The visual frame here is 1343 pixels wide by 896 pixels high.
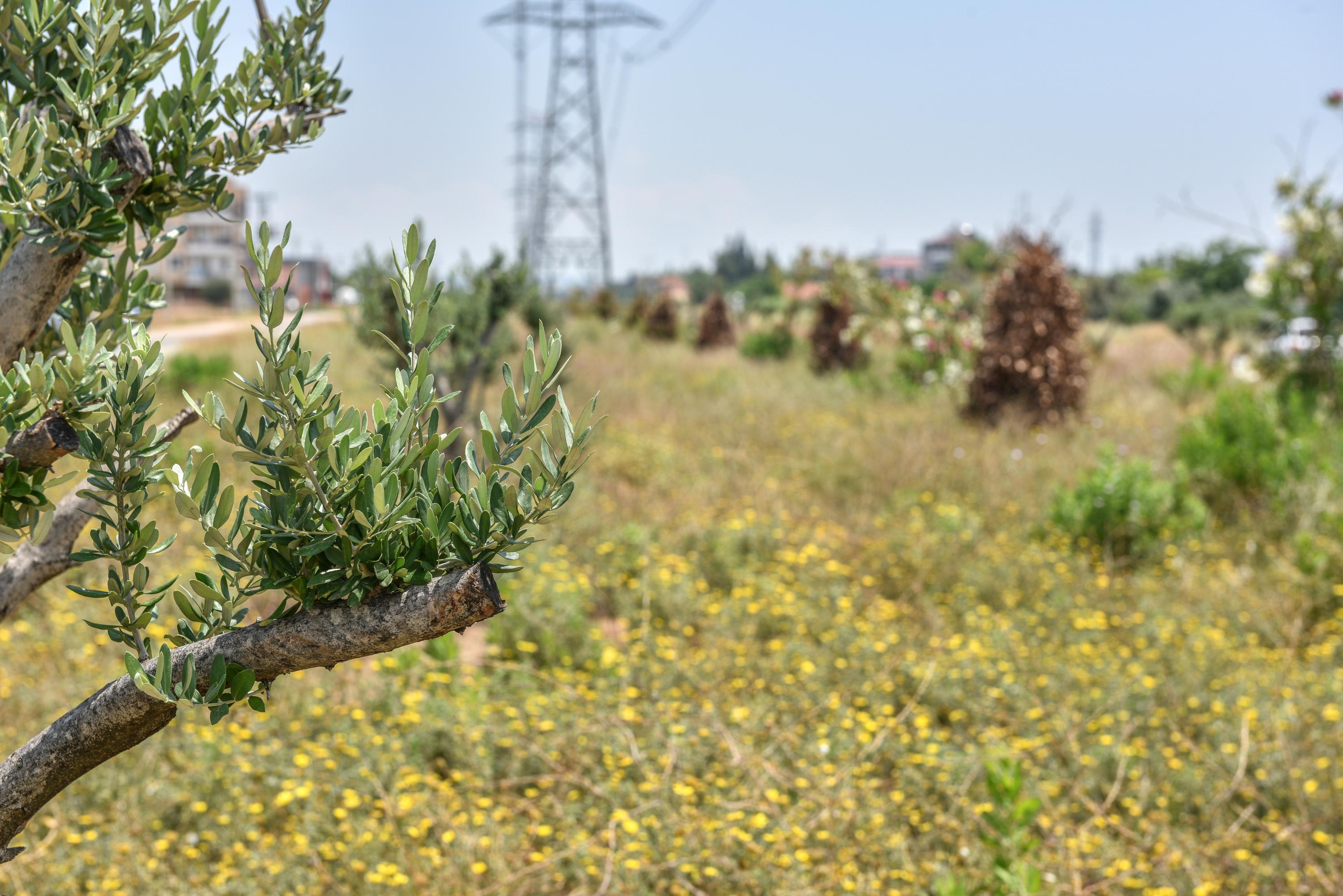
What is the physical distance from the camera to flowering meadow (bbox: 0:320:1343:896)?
2.73 metres

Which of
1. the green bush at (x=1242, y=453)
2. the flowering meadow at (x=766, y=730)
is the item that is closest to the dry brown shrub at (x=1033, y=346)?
the green bush at (x=1242, y=453)

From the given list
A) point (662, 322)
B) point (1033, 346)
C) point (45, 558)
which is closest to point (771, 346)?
point (662, 322)

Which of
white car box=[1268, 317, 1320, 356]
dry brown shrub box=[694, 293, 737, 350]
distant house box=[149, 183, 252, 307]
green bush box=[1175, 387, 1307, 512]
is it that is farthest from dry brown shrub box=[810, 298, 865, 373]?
distant house box=[149, 183, 252, 307]

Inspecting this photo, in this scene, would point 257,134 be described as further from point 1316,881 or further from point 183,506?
point 1316,881

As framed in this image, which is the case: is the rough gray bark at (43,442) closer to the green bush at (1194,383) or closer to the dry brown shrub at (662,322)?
the green bush at (1194,383)

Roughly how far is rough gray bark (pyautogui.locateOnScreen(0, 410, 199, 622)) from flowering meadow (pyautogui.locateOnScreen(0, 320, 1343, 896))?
1302 millimetres

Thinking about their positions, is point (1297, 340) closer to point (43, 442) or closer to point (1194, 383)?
point (1194, 383)

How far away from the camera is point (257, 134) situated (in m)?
1.39

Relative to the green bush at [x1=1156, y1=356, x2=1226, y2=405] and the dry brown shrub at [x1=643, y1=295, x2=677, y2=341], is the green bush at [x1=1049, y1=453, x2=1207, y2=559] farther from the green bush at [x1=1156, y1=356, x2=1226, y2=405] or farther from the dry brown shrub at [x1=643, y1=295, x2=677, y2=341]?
the dry brown shrub at [x1=643, y1=295, x2=677, y2=341]

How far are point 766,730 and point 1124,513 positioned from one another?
3071 millimetres

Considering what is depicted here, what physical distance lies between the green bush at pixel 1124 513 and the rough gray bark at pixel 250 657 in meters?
5.04

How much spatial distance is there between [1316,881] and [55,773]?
3126 mm

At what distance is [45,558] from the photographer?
147 cm

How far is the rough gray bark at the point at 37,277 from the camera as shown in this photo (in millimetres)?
1218
